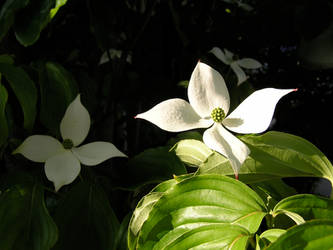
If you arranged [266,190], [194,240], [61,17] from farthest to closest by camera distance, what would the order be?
[61,17], [266,190], [194,240]

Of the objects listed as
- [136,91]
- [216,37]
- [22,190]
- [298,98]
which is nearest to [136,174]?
[22,190]

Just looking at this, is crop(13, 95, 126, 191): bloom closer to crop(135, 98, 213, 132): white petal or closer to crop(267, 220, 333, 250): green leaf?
crop(135, 98, 213, 132): white petal

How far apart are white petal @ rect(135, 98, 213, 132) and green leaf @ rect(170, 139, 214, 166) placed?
4 centimetres

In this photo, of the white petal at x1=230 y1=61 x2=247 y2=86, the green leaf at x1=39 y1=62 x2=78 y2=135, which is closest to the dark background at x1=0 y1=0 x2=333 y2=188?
the white petal at x1=230 y1=61 x2=247 y2=86

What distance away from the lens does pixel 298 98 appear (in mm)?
972

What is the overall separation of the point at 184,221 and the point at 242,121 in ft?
0.41

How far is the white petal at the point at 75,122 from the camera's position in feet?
1.72

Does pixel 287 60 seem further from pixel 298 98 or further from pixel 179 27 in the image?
pixel 179 27

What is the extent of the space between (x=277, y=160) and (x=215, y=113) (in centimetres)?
9

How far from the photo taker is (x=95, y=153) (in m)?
0.52

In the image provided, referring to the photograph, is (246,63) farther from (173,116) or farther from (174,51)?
(173,116)

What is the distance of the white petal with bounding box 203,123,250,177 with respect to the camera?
37 cm

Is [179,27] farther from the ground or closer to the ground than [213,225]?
farther from the ground

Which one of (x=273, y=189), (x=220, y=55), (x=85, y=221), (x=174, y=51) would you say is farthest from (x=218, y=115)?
(x=174, y=51)
